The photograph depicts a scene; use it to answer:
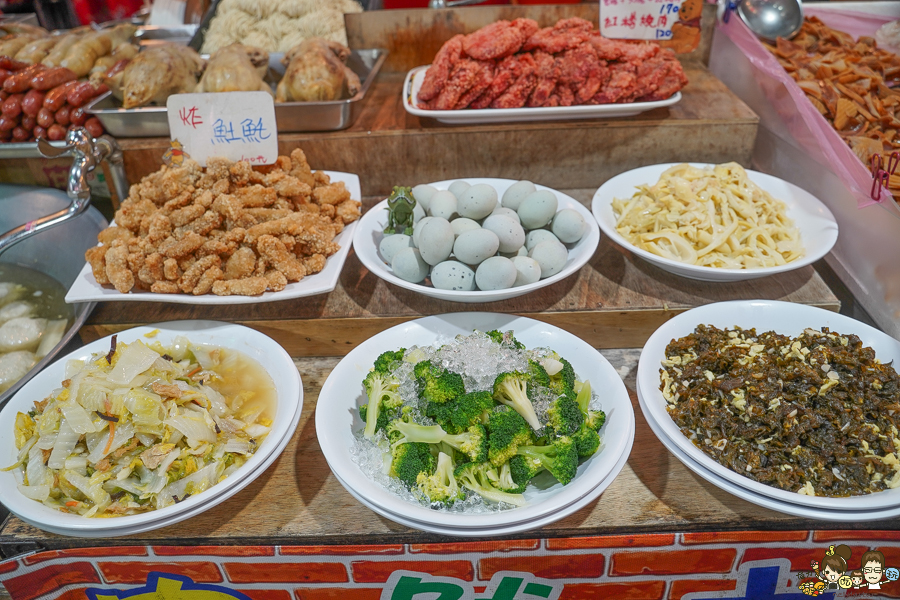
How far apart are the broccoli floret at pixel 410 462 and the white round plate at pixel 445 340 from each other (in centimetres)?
5

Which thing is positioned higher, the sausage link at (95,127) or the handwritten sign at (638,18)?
the handwritten sign at (638,18)

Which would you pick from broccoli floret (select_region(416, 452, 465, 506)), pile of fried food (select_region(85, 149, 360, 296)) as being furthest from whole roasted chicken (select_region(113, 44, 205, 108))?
broccoli floret (select_region(416, 452, 465, 506))

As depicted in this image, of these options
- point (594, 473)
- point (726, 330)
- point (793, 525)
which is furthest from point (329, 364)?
point (793, 525)

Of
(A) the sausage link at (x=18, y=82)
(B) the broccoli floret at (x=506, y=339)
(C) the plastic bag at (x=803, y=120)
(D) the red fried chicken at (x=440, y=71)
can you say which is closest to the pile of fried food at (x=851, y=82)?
(C) the plastic bag at (x=803, y=120)

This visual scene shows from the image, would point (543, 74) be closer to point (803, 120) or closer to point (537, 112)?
point (537, 112)

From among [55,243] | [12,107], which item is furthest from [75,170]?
[12,107]

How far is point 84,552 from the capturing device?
4.74ft

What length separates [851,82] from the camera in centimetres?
257

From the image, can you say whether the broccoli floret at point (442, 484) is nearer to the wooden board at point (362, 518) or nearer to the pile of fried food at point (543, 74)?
the wooden board at point (362, 518)

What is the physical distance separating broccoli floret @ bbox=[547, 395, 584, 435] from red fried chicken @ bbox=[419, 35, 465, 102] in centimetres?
148

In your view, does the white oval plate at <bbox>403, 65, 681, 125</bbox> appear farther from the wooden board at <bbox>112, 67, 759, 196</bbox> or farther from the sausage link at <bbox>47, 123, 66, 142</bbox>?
the sausage link at <bbox>47, 123, 66, 142</bbox>

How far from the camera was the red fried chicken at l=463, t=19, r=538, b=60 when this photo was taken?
2.36m

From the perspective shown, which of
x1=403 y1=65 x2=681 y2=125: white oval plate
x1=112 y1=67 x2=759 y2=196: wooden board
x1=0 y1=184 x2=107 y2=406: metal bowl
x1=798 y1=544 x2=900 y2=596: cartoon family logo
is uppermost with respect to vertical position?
x1=403 y1=65 x2=681 y2=125: white oval plate

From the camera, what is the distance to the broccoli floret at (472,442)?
132cm
